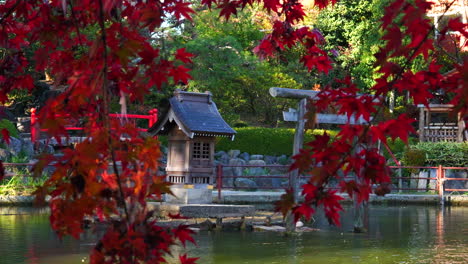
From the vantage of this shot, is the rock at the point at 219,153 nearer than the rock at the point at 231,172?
No

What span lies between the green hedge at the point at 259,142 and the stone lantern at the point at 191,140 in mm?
12564

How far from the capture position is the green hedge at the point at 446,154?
24.2 m

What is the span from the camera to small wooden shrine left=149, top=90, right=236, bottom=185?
575 inches

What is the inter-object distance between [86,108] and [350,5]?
28847 mm

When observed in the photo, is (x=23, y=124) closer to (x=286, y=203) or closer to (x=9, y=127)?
(x=9, y=127)

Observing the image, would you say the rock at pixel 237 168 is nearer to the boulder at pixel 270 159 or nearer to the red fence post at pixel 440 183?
the boulder at pixel 270 159

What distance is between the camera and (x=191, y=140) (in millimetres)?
14703

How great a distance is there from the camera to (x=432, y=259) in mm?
9586

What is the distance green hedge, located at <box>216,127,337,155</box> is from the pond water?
41.2ft

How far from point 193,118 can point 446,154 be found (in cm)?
1289

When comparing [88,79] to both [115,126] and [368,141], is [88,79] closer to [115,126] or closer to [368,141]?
[115,126]

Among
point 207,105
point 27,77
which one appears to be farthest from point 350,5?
point 27,77

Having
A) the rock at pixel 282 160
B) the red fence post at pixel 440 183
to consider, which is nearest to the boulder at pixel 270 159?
the rock at pixel 282 160

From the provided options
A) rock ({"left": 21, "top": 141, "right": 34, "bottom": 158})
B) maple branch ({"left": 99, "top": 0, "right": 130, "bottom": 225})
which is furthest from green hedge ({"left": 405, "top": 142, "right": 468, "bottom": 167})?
maple branch ({"left": 99, "top": 0, "right": 130, "bottom": 225})
